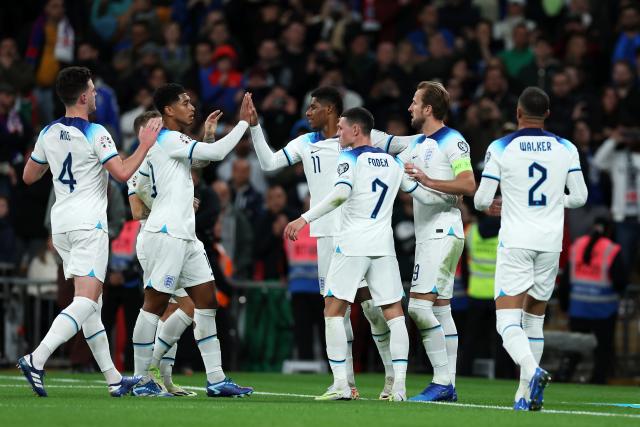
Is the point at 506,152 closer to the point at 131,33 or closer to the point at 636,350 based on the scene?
the point at 636,350

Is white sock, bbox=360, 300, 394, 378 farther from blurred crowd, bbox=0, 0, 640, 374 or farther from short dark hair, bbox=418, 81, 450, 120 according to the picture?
blurred crowd, bbox=0, 0, 640, 374

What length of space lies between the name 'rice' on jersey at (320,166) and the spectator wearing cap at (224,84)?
1001cm

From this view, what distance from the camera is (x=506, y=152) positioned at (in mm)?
11789

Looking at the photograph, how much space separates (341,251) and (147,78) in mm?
11390

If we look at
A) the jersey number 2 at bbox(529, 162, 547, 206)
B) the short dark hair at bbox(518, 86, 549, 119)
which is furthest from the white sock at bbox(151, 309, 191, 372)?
the short dark hair at bbox(518, 86, 549, 119)

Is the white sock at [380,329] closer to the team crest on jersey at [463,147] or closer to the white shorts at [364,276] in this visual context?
the white shorts at [364,276]

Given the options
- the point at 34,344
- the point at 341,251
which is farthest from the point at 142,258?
the point at 34,344

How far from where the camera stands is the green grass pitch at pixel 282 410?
10.0 m

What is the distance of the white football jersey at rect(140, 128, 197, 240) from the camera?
12391 mm

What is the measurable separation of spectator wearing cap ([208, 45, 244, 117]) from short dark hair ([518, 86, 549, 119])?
11.8 meters

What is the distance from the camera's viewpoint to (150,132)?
39.8ft

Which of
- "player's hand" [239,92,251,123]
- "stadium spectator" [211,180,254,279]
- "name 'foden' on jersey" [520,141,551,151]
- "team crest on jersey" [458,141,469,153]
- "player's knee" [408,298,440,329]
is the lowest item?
"player's knee" [408,298,440,329]

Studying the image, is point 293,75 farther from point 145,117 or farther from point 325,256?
point 325,256

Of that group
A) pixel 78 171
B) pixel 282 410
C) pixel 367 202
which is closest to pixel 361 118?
pixel 367 202
